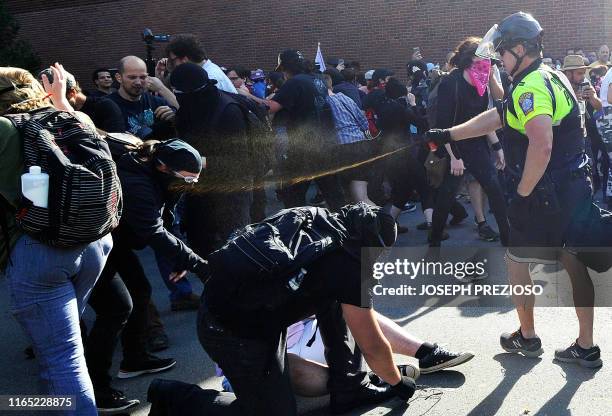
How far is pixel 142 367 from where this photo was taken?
434cm

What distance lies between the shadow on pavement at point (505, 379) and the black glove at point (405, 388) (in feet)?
0.98

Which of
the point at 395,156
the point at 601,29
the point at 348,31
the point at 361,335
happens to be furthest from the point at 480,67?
the point at 348,31

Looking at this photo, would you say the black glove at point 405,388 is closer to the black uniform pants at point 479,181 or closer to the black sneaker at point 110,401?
the black sneaker at point 110,401

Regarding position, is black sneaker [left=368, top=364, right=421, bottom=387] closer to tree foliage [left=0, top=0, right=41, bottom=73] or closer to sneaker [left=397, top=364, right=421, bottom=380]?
sneaker [left=397, top=364, right=421, bottom=380]

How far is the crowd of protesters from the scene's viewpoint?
2908 millimetres

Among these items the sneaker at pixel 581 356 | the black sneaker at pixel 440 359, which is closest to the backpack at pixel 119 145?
the black sneaker at pixel 440 359

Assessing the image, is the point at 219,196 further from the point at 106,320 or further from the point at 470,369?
the point at 470,369

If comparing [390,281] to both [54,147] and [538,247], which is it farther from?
[54,147]

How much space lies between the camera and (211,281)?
118 inches

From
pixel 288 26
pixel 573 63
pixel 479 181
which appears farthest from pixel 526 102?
pixel 288 26

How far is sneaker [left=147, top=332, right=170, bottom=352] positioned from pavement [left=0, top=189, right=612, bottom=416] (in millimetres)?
50

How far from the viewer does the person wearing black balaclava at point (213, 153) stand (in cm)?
464

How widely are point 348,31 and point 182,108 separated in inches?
558

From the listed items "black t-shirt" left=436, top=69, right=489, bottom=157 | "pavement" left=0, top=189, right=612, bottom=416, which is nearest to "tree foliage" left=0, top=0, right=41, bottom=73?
"pavement" left=0, top=189, right=612, bottom=416
